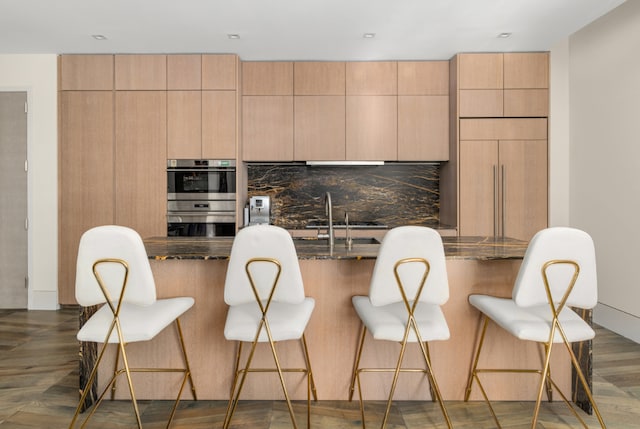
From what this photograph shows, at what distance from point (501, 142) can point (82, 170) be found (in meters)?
4.27

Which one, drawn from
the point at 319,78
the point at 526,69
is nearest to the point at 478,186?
the point at 526,69

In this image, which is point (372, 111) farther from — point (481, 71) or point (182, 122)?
point (182, 122)

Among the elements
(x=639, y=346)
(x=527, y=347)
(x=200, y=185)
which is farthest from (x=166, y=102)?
(x=639, y=346)

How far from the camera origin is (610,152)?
3.90 m

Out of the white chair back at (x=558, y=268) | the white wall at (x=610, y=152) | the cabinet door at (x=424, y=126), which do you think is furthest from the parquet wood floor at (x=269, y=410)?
the cabinet door at (x=424, y=126)

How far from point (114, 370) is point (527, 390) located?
7.61ft

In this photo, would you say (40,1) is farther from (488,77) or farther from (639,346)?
(639,346)

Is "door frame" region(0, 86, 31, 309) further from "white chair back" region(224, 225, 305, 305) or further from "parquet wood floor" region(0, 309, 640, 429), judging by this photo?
"white chair back" region(224, 225, 305, 305)

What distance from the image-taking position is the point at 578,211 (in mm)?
4406

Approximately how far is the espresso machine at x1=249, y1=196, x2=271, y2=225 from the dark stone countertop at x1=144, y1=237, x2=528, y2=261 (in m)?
1.78

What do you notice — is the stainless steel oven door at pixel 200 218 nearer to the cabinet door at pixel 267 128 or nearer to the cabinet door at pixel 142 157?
the cabinet door at pixel 142 157

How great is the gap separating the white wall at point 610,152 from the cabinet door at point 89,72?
468cm

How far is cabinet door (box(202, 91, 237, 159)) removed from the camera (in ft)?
14.8

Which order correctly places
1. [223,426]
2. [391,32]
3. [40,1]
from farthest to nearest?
[391,32] → [40,1] → [223,426]
